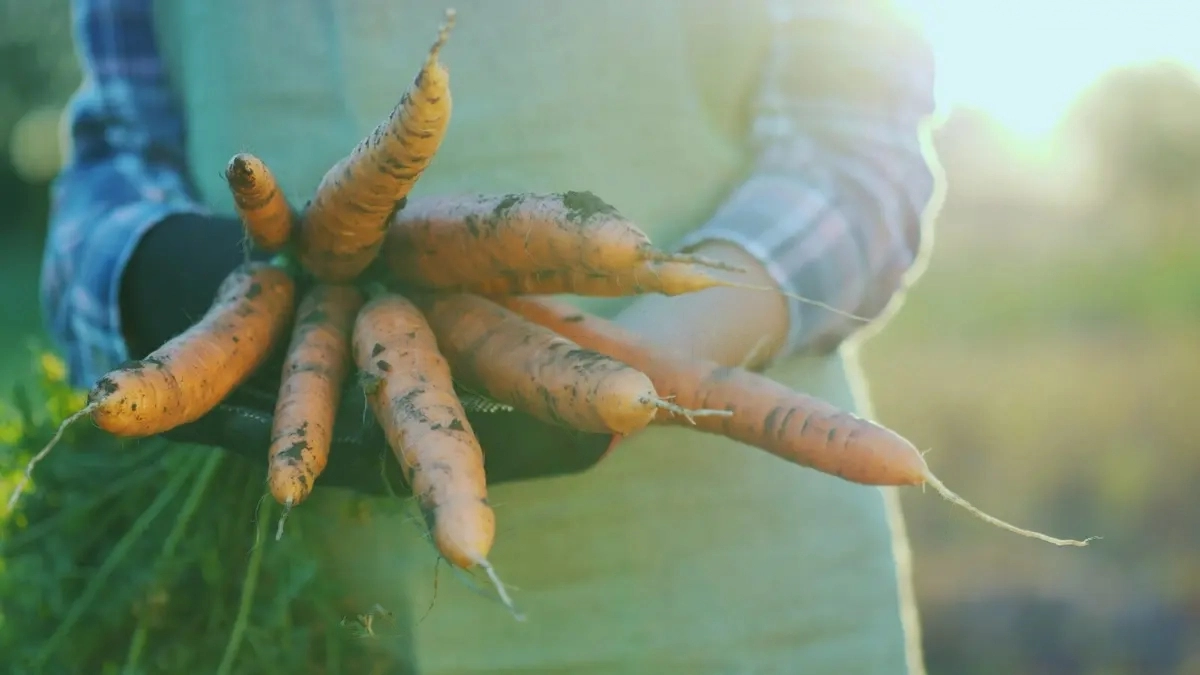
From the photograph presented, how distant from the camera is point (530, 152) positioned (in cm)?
90

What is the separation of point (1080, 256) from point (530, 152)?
3595 millimetres

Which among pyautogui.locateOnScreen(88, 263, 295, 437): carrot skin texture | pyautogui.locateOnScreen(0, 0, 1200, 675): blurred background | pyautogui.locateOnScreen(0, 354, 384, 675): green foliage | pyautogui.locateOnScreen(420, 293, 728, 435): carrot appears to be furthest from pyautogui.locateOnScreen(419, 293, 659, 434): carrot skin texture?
pyautogui.locateOnScreen(0, 0, 1200, 675): blurred background

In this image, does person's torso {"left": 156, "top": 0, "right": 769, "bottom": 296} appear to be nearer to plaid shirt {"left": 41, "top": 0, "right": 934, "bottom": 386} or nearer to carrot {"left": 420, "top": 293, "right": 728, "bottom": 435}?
plaid shirt {"left": 41, "top": 0, "right": 934, "bottom": 386}

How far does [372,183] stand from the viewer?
69 centimetres

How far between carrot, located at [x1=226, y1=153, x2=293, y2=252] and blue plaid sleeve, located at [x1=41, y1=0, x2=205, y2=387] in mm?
220

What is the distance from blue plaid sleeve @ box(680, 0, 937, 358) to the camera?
2.72 ft

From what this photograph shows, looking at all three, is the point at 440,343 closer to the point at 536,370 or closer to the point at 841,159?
the point at 536,370

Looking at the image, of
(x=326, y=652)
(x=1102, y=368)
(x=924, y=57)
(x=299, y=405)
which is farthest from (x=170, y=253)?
(x=1102, y=368)

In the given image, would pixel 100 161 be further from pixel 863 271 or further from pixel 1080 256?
pixel 1080 256

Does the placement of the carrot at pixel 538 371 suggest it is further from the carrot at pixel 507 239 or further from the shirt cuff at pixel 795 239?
the shirt cuff at pixel 795 239

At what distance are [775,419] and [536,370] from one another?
157 mm

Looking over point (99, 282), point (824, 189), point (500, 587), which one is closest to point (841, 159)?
point (824, 189)

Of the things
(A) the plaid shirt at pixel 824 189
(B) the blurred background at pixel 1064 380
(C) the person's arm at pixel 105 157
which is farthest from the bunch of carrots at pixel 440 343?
(B) the blurred background at pixel 1064 380

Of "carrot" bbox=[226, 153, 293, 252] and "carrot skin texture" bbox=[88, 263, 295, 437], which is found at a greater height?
"carrot" bbox=[226, 153, 293, 252]
